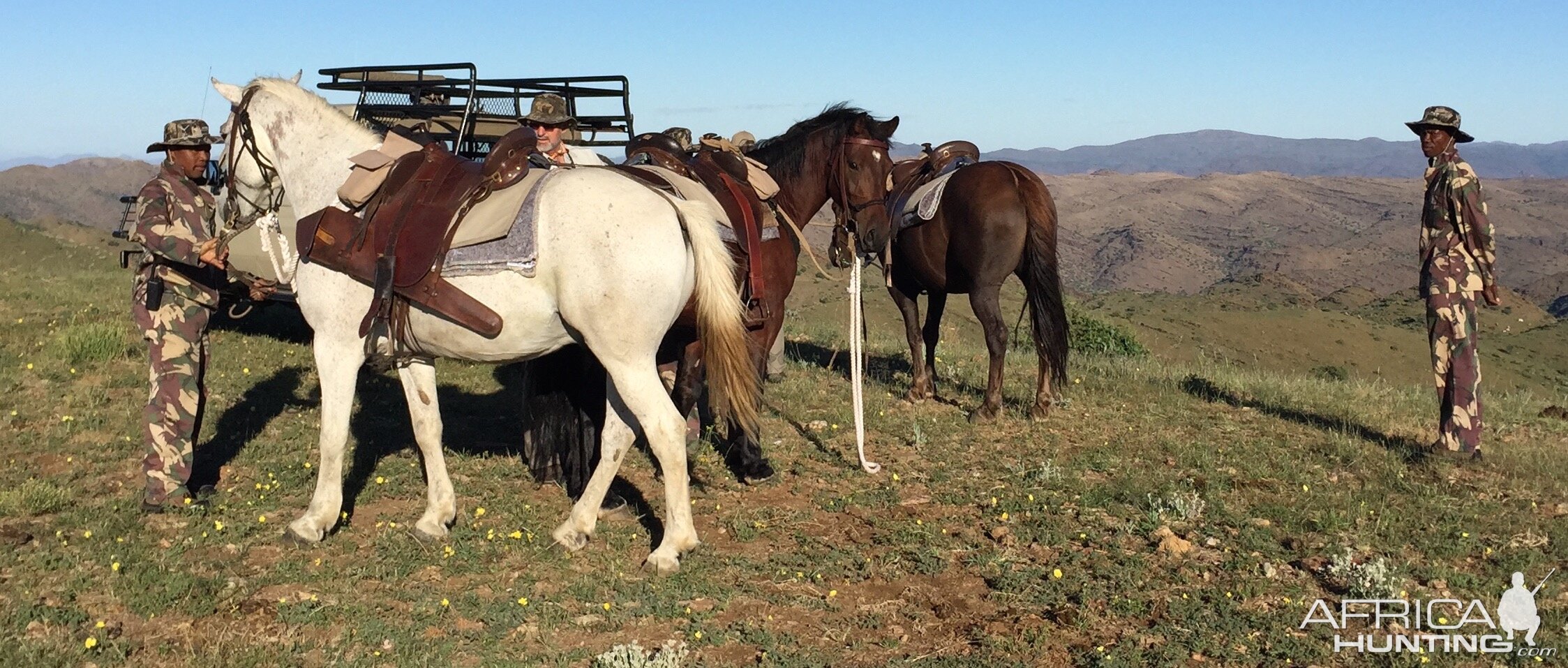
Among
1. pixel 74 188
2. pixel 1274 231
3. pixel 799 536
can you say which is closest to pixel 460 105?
pixel 799 536

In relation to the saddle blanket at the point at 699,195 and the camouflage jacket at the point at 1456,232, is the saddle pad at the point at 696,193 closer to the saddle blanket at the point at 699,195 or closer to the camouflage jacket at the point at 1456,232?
the saddle blanket at the point at 699,195

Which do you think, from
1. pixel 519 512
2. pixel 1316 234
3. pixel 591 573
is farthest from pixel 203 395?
pixel 1316 234

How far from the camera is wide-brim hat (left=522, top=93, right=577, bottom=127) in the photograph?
690 centimetres

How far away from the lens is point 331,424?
5.67 m

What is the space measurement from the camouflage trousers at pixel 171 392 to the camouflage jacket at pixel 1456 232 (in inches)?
299

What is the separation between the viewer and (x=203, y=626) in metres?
4.77

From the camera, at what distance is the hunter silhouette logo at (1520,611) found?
4781 millimetres

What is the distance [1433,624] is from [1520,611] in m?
0.46

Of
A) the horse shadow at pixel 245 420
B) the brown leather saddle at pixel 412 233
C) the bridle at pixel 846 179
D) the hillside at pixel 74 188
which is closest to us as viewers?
the brown leather saddle at pixel 412 233

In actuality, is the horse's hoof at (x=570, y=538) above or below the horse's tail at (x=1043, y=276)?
below

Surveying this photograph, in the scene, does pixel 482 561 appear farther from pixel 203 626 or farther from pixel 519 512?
pixel 203 626

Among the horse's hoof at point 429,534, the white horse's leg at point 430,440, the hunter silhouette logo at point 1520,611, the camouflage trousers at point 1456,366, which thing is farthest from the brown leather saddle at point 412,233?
the camouflage trousers at point 1456,366

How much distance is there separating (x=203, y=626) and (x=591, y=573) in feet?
5.59

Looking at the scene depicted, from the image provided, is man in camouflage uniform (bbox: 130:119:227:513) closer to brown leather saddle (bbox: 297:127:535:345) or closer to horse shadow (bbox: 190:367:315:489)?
horse shadow (bbox: 190:367:315:489)
